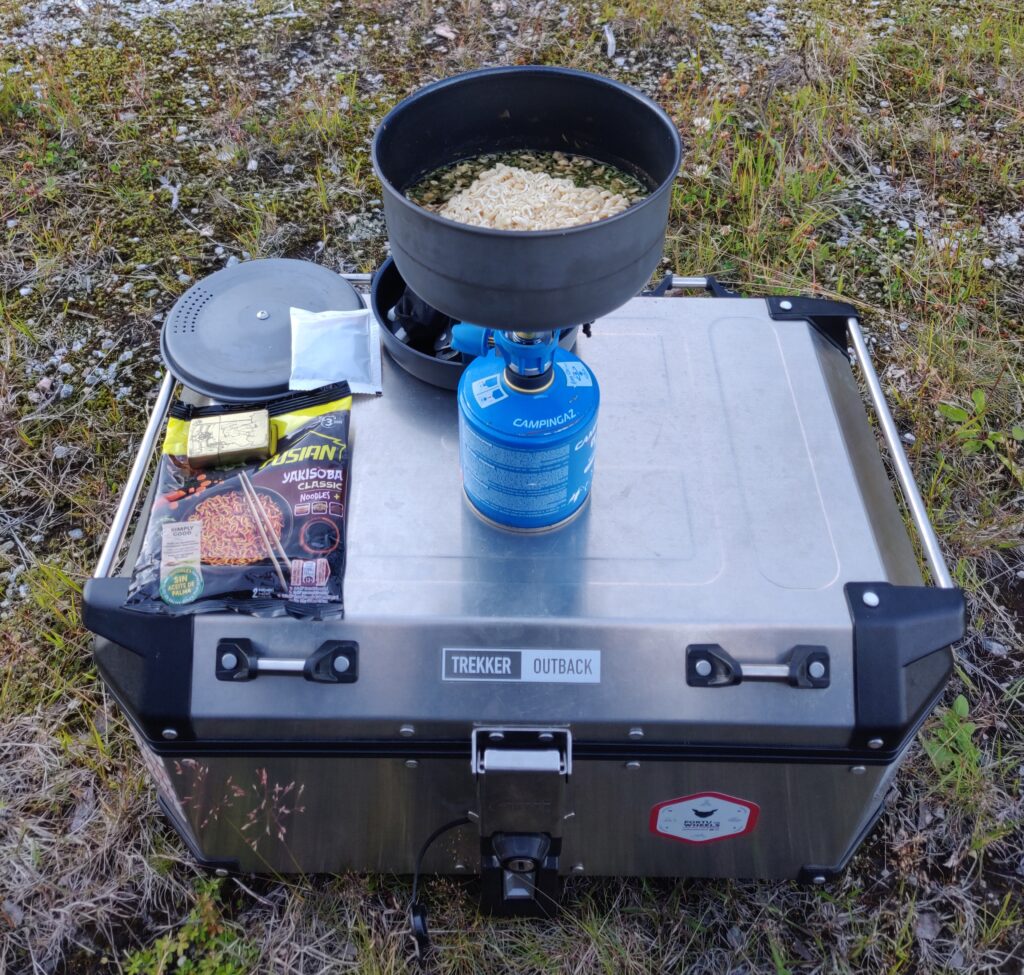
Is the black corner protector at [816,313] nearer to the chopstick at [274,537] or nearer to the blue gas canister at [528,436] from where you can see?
the blue gas canister at [528,436]

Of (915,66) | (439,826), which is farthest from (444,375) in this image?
(915,66)

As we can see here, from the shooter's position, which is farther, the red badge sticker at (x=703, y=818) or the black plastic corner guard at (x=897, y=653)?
the red badge sticker at (x=703, y=818)

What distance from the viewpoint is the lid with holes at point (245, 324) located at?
193 centimetres

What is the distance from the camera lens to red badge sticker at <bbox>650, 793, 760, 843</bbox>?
1.77 metres

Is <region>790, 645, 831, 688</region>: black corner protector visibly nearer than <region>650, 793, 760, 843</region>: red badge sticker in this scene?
Yes

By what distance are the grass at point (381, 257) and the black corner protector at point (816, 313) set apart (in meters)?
0.86

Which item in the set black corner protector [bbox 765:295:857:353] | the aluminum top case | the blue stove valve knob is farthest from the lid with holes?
black corner protector [bbox 765:295:857:353]

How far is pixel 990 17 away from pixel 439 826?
462 cm

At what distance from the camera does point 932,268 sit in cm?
337

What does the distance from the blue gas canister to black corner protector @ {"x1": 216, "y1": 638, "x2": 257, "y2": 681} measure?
20.0 inches

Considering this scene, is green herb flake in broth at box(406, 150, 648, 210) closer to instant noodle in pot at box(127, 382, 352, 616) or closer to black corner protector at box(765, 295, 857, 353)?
instant noodle in pot at box(127, 382, 352, 616)

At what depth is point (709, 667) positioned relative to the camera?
158cm

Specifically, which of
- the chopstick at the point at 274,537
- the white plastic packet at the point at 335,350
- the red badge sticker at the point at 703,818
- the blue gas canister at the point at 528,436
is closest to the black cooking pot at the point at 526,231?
the blue gas canister at the point at 528,436

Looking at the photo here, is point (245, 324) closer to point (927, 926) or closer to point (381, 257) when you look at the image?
point (381, 257)
